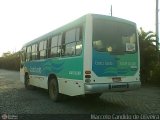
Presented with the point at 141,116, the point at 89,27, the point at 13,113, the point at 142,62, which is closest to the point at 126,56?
the point at 89,27

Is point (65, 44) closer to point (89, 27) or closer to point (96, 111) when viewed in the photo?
point (89, 27)

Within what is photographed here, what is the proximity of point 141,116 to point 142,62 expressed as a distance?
42.7ft

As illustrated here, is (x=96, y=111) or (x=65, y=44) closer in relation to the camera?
(x=96, y=111)

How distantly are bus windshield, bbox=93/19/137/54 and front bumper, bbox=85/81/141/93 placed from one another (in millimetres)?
1172

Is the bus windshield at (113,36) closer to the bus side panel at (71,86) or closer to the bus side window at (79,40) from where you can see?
the bus side window at (79,40)

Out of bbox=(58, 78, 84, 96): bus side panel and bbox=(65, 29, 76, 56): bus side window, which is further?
bbox=(65, 29, 76, 56): bus side window

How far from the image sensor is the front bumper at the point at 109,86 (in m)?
10.2

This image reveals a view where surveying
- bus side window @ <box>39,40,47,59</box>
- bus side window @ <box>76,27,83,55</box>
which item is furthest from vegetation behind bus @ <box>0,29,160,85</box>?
bus side window @ <box>76,27,83,55</box>

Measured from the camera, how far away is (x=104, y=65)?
10648 millimetres

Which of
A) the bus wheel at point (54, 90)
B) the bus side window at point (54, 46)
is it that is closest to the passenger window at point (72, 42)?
the bus side window at point (54, 46)

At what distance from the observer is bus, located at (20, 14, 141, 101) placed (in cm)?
1042

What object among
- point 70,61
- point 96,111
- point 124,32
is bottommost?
point 96,111

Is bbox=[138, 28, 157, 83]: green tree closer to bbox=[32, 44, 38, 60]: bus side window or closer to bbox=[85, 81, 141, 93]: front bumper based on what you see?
bbox=[32, 44, 38, 60]: bus side window

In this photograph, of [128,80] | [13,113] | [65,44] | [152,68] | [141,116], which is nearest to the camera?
[141,116]
